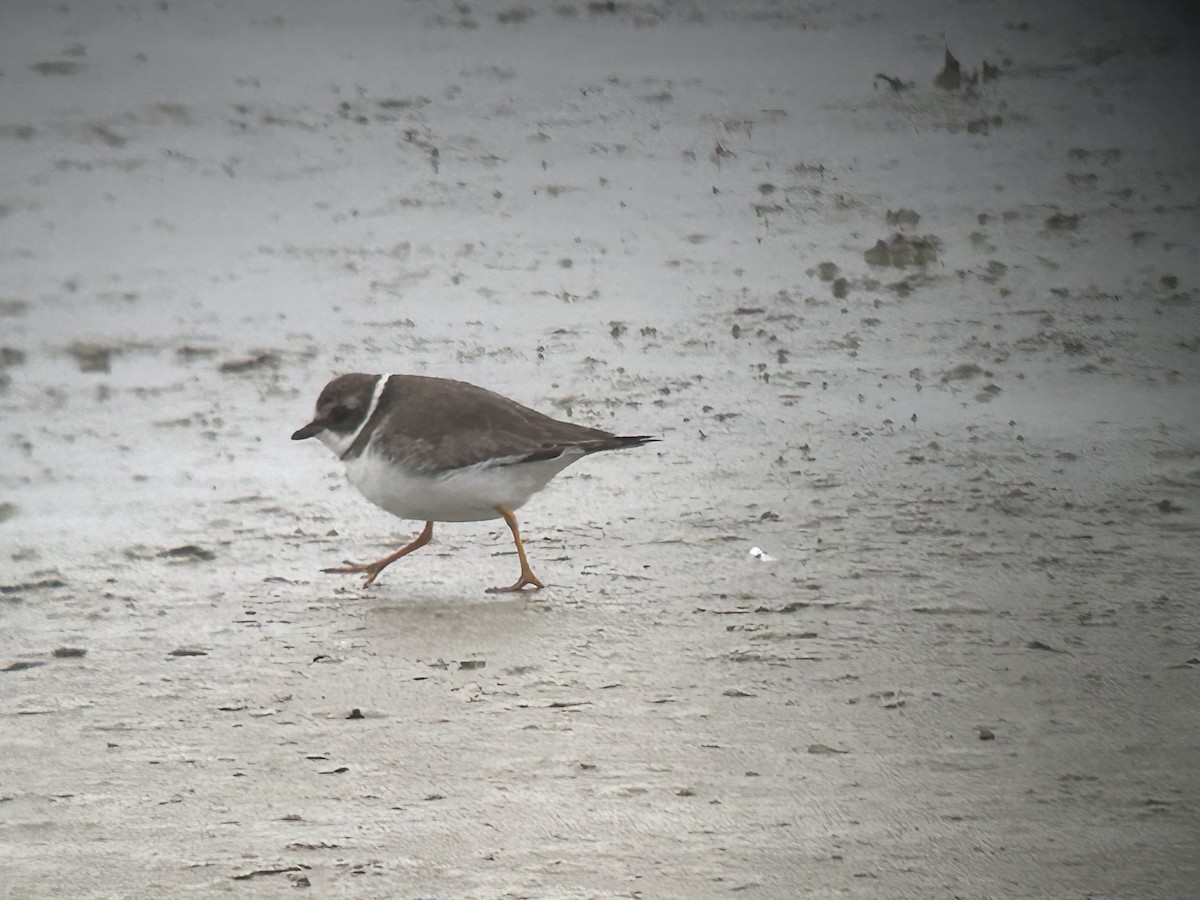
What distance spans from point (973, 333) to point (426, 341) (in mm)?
2819

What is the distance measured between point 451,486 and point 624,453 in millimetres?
1591

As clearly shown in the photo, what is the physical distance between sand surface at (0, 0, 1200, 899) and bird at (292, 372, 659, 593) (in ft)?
0.87

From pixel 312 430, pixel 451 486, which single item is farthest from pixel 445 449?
pixel 312 430

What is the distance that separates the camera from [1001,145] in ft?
34.0

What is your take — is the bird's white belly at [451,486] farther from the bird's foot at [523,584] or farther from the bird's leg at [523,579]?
the bird's foot at [523,584]

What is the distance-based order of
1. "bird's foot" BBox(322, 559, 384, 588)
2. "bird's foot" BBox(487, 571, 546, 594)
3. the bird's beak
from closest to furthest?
"bird's foot" BBox(487, 571, 546, 594), "bird's foot" BBox(322, 559, 384, 588), the bird's beak

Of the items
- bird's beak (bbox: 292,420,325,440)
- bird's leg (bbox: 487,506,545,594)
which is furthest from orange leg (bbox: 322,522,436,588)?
bird's beak (bbox: 292,420,325,440)

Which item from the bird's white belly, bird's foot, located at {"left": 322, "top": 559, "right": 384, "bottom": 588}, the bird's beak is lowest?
bird's foot, located at {"left": 322, "top": 559, "right": 384, "bottom": 588}

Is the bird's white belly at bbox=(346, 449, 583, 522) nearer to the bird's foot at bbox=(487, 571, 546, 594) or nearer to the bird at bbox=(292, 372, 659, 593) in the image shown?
the bird at bbox=(292, 372, 659, 593)

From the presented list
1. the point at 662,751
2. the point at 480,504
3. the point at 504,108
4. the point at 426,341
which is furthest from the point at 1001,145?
the point at 662,751

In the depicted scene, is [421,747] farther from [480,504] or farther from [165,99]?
[165,99]

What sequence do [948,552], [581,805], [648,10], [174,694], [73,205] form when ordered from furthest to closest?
[648,10] → [73,205] → [948,552] → [174,694] → [581,805]

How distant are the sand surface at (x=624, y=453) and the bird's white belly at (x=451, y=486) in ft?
→ 0.89

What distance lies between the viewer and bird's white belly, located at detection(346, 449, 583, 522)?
5379 millimetres
